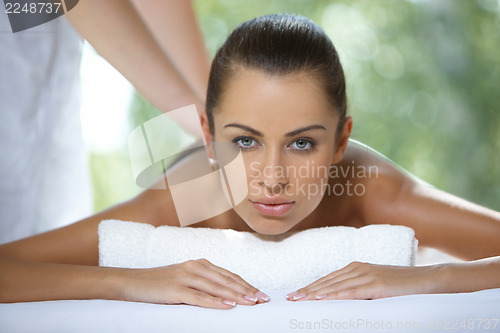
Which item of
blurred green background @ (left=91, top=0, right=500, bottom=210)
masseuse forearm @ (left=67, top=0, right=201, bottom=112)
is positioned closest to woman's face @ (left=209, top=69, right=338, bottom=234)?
masseuse forearm @ (left=67, top=0, right=201, bottom=112)

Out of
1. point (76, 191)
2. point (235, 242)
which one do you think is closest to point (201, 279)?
point (235, 242)

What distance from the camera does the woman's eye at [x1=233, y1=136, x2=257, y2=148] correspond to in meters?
0.98

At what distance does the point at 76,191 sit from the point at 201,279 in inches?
34.7

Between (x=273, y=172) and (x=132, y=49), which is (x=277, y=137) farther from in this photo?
(x=132, y=49)

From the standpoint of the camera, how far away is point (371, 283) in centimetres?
76

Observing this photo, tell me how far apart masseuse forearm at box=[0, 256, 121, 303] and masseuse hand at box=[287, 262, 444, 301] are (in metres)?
0.27

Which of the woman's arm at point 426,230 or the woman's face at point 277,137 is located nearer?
the woman's arm at point 426,230

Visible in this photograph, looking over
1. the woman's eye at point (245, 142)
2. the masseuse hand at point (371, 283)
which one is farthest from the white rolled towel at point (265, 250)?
the woman's eye at point (245, 142)

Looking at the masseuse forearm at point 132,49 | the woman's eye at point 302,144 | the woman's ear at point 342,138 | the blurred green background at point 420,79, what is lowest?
the woman's eye at point 302,144

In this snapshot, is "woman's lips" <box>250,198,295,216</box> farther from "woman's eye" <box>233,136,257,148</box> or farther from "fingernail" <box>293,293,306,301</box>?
"fingernail" <box>293,293,306,301</box>

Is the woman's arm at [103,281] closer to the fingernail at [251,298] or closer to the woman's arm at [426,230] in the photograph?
the fingernail at [251,298]

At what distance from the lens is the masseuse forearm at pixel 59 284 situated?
813 mm

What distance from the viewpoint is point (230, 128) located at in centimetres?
100

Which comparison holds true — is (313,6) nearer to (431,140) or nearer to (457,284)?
(431,140)
